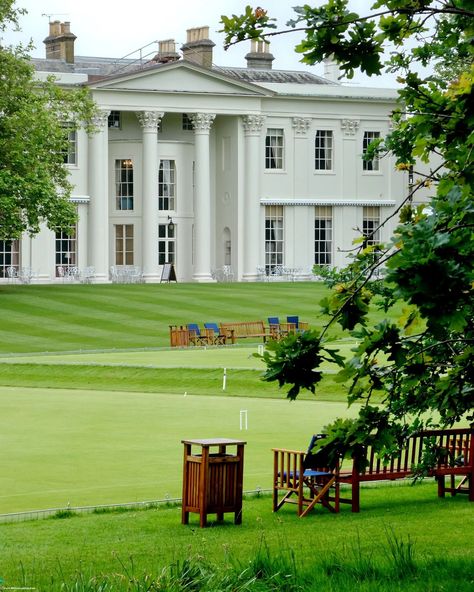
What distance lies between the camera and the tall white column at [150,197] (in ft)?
259

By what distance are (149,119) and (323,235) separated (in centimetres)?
1309

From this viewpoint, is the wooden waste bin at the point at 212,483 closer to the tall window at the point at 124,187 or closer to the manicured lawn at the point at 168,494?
the manicured lawn at the point at 168,494

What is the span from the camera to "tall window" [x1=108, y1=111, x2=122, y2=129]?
273 feet

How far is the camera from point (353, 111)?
87188 millimetres

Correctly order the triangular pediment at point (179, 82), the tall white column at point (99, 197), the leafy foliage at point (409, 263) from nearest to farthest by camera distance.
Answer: the leafy foliage at point (409, 263) → the tall white column at point (99, 197) → the triangular pediment at point (179, 82)

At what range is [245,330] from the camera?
4984 centimetres

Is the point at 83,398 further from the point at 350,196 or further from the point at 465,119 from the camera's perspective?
the point at 350,196

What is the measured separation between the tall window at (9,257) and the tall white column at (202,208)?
9.56m

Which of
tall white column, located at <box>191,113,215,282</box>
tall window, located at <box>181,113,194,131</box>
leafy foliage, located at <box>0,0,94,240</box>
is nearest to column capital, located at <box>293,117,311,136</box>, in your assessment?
tall window, located at <box>181,113,194,131</box>

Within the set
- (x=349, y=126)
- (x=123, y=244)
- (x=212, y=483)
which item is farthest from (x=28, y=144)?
(x=212, y=483)

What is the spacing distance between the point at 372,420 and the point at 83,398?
70.2 feet

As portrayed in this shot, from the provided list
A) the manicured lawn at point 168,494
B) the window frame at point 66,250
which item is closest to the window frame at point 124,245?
the window frame at point 66,250

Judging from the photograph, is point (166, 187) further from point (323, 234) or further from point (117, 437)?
point (117, 437)

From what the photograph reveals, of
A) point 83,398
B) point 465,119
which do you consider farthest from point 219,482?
point 83,398
